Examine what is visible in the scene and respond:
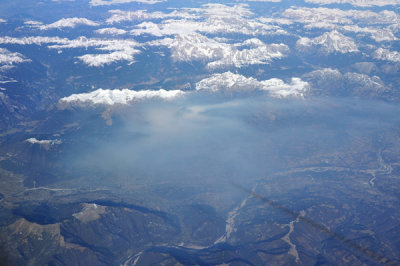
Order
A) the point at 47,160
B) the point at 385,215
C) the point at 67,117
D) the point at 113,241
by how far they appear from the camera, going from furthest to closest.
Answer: the point at 67,117 < the point at 47,160 < the point at 385,215 < the point at 113,241

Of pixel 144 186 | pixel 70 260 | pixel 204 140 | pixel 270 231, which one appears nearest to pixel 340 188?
Result: pixel 270 231

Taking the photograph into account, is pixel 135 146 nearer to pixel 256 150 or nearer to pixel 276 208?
pixel 256 150

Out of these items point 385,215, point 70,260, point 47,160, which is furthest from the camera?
point 47,160

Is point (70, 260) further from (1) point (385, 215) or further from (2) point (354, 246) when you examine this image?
(1) point (385, 215)

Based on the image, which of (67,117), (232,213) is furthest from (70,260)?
(67,117)

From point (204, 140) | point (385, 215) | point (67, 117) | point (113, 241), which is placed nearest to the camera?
point (113, 241)

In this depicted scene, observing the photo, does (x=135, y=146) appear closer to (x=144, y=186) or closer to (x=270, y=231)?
(x=144, y=186)

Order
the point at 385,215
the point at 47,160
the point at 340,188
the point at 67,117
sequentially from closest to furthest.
A: the point at 385,215 < the point at 340,188 < the point at 47,160 < the point at 67,117

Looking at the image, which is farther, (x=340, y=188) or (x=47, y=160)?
(x=47, y=160)

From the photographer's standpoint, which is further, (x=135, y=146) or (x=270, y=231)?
(x=135, y=146)
